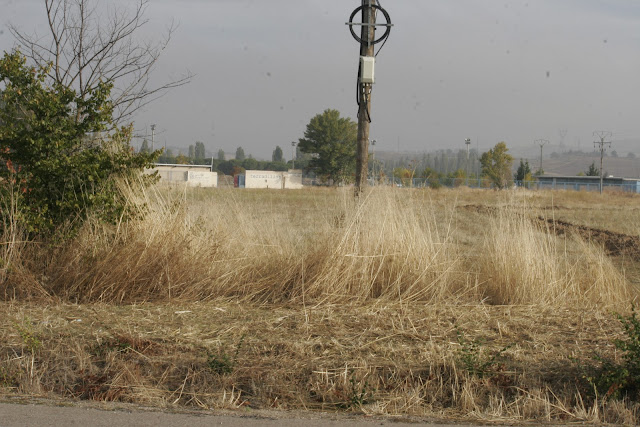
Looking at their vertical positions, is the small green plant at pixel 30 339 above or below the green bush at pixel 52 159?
below

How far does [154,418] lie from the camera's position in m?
4.09

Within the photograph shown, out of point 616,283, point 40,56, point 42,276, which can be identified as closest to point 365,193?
point 616,283

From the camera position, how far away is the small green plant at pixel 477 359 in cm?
463

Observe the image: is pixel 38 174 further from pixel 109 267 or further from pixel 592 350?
pixel 592 350

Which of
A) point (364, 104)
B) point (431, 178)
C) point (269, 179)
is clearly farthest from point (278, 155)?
point (364, 104)

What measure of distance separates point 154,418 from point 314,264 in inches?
135

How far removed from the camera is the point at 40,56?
30.8 feet

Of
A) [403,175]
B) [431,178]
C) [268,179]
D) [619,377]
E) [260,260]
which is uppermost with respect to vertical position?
[431,178]

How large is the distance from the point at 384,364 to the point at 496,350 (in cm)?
107

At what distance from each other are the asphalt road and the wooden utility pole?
5168 millimetres

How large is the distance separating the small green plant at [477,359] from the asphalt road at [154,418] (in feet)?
2.37

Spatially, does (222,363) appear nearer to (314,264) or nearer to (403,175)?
(314,264)

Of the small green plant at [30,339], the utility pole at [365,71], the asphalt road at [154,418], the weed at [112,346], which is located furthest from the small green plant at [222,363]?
the utility pole at [365,71]

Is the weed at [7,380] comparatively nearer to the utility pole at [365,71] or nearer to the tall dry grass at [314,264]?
the tall dry grass at [314,264]
